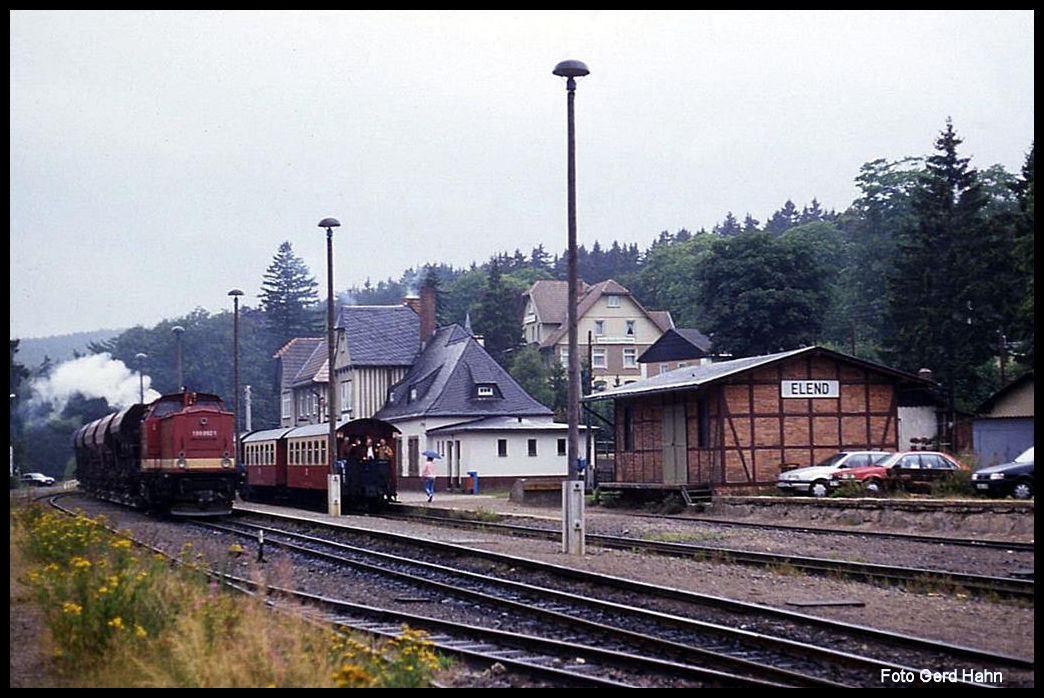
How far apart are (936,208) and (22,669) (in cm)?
5884

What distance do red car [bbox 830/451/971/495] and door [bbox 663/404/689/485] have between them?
242 inches

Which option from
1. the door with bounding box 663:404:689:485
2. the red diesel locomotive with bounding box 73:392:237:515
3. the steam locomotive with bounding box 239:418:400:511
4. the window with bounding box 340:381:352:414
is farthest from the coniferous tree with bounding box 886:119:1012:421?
the red diesel locomotive with bounding box 73:392:237:515

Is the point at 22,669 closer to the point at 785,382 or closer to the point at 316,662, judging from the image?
the point at 316,662

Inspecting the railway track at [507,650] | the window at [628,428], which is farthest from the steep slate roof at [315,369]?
the railway track at [507,650]

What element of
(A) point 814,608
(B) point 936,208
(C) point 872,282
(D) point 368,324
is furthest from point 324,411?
(A) point 814,608

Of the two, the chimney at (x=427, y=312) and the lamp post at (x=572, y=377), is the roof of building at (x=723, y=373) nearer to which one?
the lamp post at (x=572, y=377)

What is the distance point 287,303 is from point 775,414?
83.6 meters

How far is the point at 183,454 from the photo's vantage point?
33.7 meters

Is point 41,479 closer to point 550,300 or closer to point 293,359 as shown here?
point 293,359

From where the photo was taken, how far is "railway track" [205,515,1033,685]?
34.7 feet

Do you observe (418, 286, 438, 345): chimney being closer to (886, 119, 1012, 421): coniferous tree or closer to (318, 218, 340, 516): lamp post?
Result: (886, 119, 1012, 421): coniferous tree

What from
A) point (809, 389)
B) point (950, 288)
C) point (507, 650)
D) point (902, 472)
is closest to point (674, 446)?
point (809, 389)

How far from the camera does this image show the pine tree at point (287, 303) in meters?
115

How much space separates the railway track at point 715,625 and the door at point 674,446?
66.1ft
